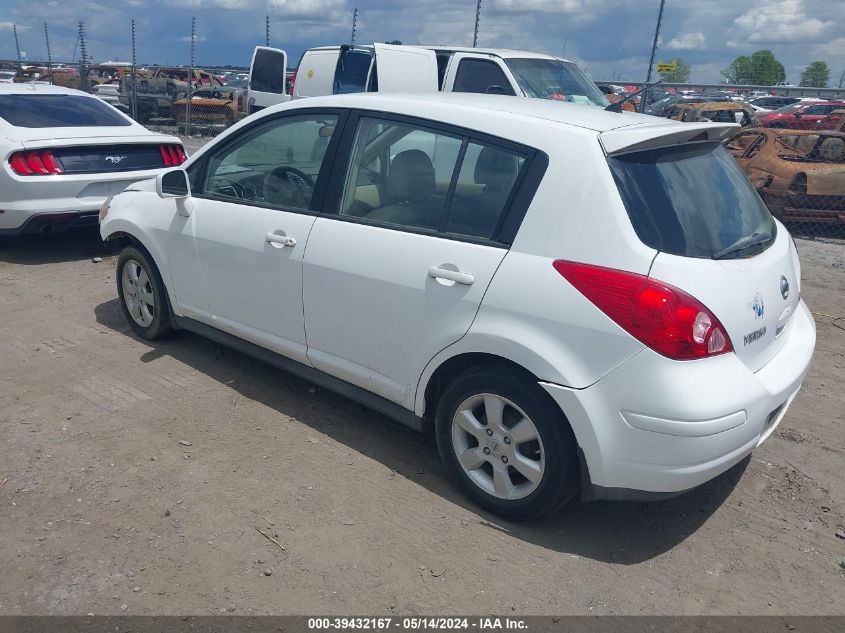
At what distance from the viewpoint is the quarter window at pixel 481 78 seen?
8.88 metres

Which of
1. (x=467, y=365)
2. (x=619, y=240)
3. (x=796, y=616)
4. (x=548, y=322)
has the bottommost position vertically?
(x=796, y=616)

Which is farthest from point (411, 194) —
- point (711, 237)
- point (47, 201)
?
point (47, 201)

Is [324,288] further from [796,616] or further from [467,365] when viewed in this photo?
[796,616]

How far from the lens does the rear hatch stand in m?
2.84

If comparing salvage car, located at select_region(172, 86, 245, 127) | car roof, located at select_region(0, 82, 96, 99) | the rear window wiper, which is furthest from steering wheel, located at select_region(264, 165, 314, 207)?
salvage car, located at select_region(172, 86, 245, 127)

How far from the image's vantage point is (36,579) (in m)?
2.85

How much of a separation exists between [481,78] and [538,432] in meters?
6.94

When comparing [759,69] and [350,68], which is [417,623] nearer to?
[350,68]

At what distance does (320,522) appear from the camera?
10.7 feet

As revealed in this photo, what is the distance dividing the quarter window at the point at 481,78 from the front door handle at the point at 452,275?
6117mm

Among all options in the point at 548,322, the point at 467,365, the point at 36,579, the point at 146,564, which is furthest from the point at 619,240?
the point at 36,579

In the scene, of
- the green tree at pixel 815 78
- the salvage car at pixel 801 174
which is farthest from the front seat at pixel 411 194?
the green tree at pixel 815 78

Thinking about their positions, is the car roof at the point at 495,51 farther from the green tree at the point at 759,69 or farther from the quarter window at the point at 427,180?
the green tree at the point at 759,69

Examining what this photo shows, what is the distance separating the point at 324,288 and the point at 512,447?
127cm
